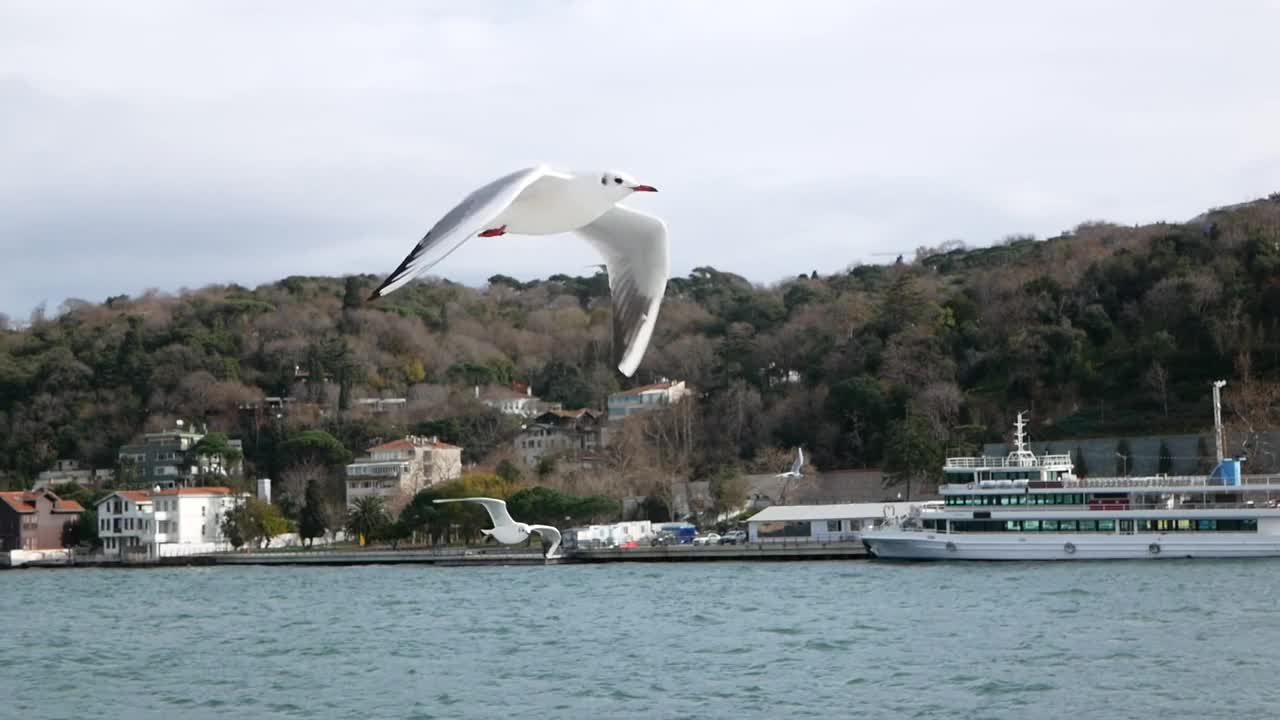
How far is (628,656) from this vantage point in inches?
867

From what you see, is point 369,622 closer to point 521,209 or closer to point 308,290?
point 521,209

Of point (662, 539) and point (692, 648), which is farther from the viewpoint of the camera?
Result: point (662, 539)

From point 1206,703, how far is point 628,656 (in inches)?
302

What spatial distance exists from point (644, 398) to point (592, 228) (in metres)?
57.7

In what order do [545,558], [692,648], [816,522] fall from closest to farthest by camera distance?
[692,648] < [545,558] < [816,522]

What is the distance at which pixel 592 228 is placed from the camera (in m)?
7.13

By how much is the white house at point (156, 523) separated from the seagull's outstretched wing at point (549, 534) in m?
17.3

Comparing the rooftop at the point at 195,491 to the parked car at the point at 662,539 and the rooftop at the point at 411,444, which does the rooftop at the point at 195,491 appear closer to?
the rooftop at the point at 411,444

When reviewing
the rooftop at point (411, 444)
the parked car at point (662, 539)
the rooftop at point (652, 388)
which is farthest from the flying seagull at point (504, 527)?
the rooftop at point (652, 388)

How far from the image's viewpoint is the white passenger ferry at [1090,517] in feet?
125

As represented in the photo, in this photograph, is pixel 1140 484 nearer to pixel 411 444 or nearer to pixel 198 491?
pixel 411 444

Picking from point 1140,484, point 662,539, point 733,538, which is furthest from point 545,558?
point 1140,484

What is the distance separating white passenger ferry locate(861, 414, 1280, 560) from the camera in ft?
125

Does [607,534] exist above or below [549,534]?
below
